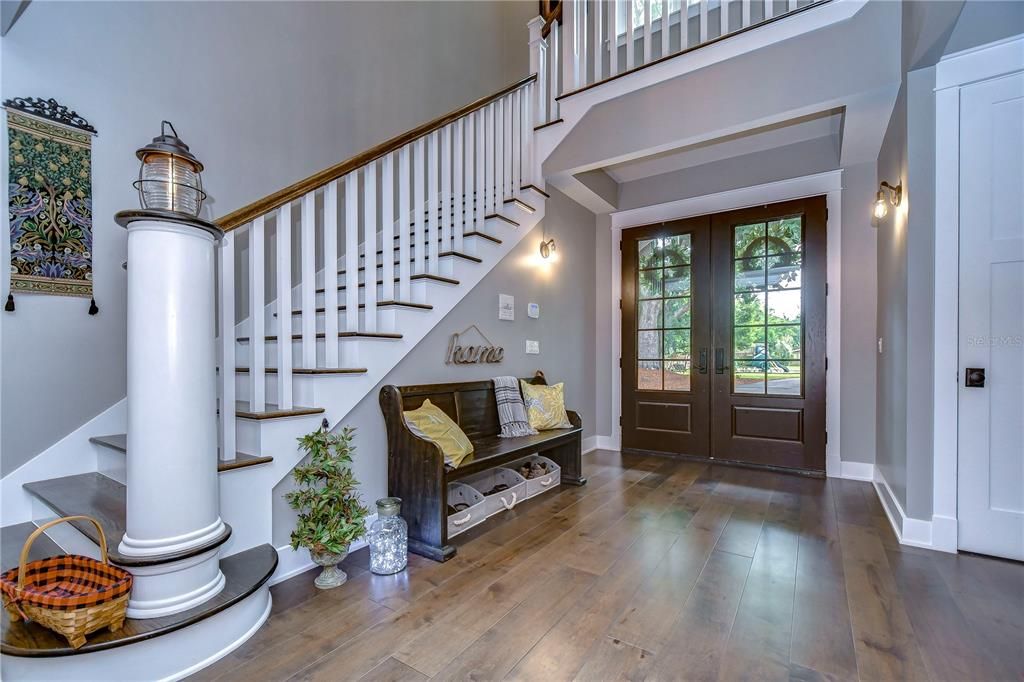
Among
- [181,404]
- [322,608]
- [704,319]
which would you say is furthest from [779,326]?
[181,404]

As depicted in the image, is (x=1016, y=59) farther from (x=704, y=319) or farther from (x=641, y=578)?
(x=641, y=578)

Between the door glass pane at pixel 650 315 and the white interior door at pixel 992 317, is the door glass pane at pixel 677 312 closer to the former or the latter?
the door glass pane at pixel 650 315

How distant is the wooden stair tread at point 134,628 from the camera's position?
4.28 feet

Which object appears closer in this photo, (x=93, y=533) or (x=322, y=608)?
(x=93, y=533)

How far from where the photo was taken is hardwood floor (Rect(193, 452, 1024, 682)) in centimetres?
153

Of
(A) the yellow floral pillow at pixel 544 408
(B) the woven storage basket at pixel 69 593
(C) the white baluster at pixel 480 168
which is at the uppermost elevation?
(C) the white baluster at pixel 480 168

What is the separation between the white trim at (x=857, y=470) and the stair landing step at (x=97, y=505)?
4396 millimetres

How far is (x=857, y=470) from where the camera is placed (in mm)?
3828

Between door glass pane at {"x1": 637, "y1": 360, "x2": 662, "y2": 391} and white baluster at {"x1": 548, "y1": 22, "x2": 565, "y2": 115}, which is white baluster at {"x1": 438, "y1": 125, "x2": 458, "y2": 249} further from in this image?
door glass pane at {"x1": 637, "y1": 360, "x2": 662, "y2": 391}

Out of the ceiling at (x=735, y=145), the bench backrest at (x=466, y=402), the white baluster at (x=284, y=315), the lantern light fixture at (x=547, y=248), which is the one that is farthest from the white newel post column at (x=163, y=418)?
the ceiling at (x=735, y=145)

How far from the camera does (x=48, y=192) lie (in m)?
2.29

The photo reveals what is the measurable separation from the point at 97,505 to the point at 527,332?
2868 mm

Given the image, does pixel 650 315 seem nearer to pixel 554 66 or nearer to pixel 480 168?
pixel 480 168

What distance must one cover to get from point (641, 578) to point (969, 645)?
1132 millimetres
